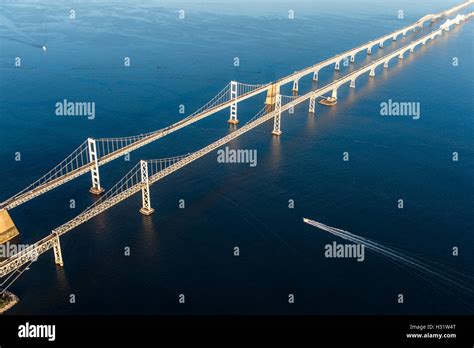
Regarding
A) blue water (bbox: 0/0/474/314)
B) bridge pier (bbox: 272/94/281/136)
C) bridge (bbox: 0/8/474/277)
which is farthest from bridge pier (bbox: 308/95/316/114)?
bridge pier (bbox: 272/94/281/136)

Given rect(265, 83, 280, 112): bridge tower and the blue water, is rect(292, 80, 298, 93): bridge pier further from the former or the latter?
rect(265, 83, 280, 112): bridge tower

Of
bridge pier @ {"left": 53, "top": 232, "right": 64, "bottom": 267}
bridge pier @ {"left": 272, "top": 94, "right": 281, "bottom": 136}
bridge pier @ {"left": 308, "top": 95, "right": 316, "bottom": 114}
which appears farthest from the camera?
bridge pier @ {"left": 308, "top": 95, "right": 316, "bottom": 114}

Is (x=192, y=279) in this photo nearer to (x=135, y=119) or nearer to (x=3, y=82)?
(x=135, y=119)

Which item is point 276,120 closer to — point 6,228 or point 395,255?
point 395,255

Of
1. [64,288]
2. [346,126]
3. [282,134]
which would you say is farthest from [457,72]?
[64,288]

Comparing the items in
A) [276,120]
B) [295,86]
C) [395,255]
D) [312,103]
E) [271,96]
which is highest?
[295,86]

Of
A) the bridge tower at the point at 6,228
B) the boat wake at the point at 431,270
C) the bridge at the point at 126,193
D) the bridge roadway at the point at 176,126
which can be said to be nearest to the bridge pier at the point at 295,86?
the bridge roadway at the point at 176,126

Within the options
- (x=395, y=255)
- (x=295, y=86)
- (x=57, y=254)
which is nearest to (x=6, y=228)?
(x=57, y=254)

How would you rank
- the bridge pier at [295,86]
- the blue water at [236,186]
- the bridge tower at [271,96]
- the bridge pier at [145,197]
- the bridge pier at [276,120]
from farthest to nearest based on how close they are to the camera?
the bridge pier at [295,86], the bridge tower at [271,96], the bridge pier at [276,120], the bridge pier at [145,197], the blue water at [236,186]

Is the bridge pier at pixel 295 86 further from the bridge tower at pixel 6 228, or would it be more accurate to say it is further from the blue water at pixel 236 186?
the bridge tower at pixel 6 228
